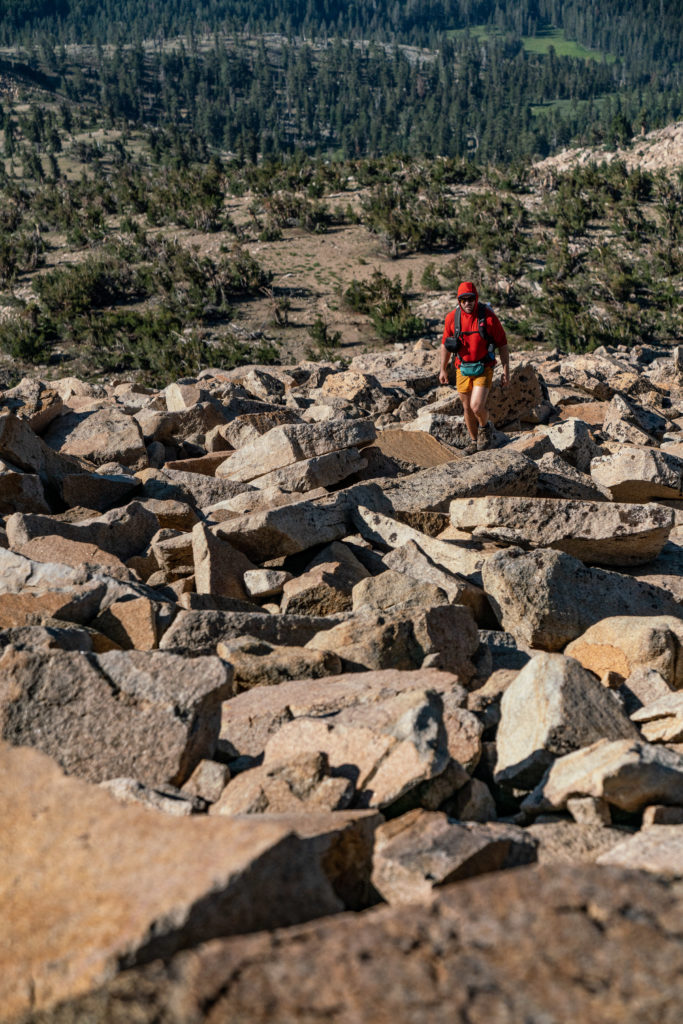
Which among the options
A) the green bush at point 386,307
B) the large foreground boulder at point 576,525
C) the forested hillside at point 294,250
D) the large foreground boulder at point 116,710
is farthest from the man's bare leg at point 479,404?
the green bush at point 386,307

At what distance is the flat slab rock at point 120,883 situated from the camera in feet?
4.82

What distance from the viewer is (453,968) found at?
134 centimetres

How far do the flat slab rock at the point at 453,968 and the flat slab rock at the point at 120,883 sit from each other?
0.32 ft

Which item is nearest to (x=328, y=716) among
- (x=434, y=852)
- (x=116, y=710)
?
(x=116, y=710)

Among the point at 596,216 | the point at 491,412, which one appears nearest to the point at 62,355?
the point at 491,412

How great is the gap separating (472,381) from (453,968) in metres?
6.06

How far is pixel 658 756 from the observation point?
2416mm

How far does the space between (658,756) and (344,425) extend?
4.17 meters

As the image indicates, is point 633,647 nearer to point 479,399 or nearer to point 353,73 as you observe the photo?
point 479,399

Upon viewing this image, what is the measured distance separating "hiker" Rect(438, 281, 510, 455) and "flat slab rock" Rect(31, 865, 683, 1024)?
5773 millimetres

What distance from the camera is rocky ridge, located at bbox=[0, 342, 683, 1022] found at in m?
1.44

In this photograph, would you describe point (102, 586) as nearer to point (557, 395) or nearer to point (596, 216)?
point (557, 395)

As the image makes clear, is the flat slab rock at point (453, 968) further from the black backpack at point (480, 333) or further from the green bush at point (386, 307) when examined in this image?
the green bush at point (386, 307)

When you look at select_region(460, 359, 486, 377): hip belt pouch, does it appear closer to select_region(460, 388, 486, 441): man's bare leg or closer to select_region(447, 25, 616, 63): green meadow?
select_region(460, 388, 486, 441): man's bare leg
